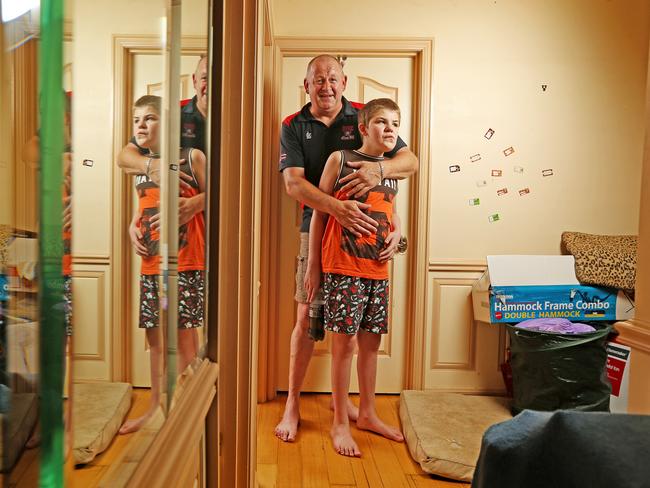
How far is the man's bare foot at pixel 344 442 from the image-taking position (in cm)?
222

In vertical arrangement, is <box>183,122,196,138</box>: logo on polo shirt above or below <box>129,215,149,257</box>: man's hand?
above

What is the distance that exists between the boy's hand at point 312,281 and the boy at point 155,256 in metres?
1.74

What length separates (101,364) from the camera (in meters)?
0.38

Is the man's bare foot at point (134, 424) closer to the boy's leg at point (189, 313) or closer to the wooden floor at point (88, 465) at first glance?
the wooden floor at point (88, 465)

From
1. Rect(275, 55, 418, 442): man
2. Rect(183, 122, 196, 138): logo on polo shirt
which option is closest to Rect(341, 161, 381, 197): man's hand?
Rect(275, 55, 418, 442): man

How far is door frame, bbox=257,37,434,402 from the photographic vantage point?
272 centimetres

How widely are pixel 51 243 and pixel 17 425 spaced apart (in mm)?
100

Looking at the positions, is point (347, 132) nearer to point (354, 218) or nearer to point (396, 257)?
point (354, 218)

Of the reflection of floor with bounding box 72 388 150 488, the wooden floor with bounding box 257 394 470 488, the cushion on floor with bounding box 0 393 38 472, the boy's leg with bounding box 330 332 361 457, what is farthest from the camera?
the boy's leg with bounding box 330 332 361 457

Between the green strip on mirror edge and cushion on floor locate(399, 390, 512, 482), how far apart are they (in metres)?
2.01

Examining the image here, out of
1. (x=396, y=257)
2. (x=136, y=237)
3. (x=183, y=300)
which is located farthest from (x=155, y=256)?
(x=396, y=257)

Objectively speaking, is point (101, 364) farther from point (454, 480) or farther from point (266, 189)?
point (266, 189)

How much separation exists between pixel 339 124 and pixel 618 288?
172 cm

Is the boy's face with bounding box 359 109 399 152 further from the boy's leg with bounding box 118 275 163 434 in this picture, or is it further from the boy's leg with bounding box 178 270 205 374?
the boy's leg with bounding box 118 275 163 434
